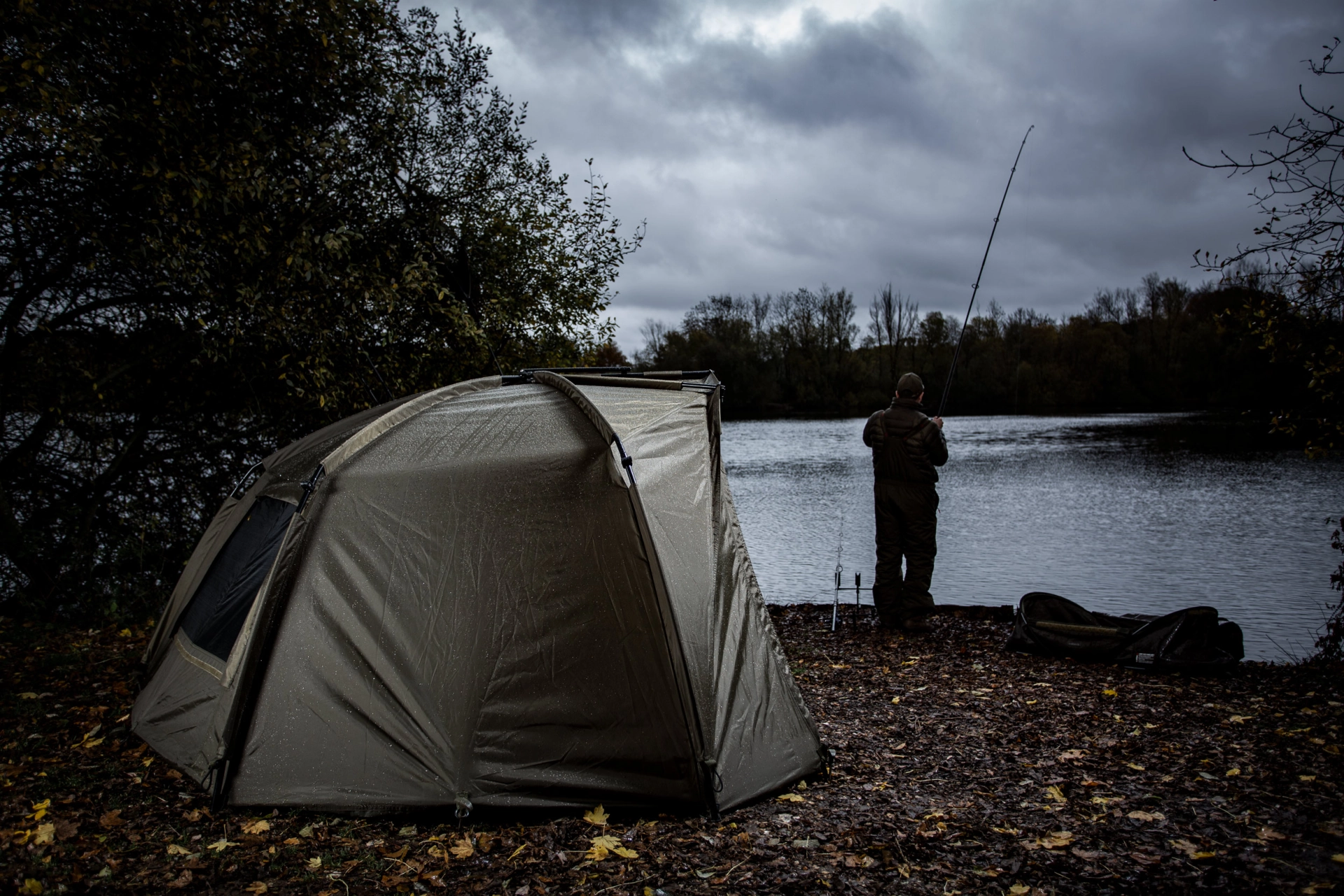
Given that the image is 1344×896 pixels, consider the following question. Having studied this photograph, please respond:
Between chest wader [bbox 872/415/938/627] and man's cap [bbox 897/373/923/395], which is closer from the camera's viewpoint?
chest wader [bbox 872/415/938/627]

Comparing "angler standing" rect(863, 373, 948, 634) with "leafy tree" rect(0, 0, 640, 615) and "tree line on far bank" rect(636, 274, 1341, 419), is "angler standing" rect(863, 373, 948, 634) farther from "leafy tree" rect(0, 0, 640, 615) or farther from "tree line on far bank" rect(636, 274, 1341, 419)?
"tree line on far bank" rect(636, 274, 1341, 419)

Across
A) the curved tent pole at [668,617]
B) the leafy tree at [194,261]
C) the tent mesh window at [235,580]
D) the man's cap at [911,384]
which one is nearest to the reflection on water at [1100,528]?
the man's cap at [911,384]

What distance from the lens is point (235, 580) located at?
4.58 meters

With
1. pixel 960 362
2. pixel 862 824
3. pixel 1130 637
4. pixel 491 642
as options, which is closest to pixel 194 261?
pixel 491 642

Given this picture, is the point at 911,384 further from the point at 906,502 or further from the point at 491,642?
the point at 491,642

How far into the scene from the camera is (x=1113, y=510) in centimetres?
1730

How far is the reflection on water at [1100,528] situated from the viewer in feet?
34.8

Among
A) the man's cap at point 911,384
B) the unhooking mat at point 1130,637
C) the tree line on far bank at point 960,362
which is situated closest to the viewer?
the unhooking mat at point 1130,637

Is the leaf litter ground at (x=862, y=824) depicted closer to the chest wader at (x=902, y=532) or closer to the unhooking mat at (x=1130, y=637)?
the unhooking mat at (x=1130, y=637)

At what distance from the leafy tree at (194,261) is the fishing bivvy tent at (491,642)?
335cm

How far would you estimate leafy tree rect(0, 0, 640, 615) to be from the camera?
6176 millimetres

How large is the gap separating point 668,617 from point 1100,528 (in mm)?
14125

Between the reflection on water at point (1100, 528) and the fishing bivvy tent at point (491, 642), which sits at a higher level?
the fishing bivvy tent at point (491, 642)

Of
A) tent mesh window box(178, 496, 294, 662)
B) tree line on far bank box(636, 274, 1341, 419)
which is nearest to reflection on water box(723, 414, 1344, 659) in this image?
tent mesh window box(178, 496, 294, 662)
